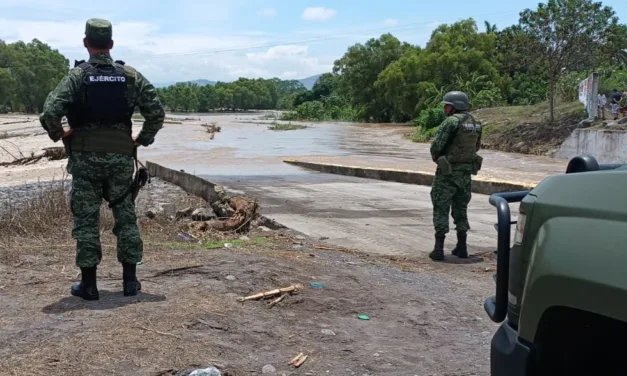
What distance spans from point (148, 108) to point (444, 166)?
3346mm

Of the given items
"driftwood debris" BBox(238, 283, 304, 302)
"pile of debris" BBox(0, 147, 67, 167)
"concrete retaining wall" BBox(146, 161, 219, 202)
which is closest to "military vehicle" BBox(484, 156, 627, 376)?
"driftwood debris" BBox(238, 283, 304, 302)

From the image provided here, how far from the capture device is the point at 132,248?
470 centimetres

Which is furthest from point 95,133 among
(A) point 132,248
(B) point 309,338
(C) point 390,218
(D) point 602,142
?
(D) point 602,142

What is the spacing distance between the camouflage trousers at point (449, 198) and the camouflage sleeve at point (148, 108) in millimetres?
3331

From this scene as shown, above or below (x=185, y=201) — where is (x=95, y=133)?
above

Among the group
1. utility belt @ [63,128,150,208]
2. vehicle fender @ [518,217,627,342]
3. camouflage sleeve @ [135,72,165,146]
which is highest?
camouflage sleeve @ [135,72,165,146]

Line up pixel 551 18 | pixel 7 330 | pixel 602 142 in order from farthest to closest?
pixel 551 18 < pixel 602 142 < pixel 7 330

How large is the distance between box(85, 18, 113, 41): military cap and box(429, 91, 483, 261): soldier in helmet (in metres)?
3.59

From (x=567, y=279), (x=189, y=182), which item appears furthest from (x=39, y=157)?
(x=567, y=279)

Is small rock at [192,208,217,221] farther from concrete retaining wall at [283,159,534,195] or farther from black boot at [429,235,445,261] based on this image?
concrete retaining wall at [283,159,534,195]

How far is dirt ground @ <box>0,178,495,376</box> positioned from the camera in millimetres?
3730

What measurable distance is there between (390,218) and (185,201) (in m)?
3.63

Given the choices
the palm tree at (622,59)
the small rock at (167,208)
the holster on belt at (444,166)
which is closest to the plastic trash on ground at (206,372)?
the holster on belt at (444,166)

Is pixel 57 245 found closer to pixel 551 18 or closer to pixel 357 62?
pixel 551 18
